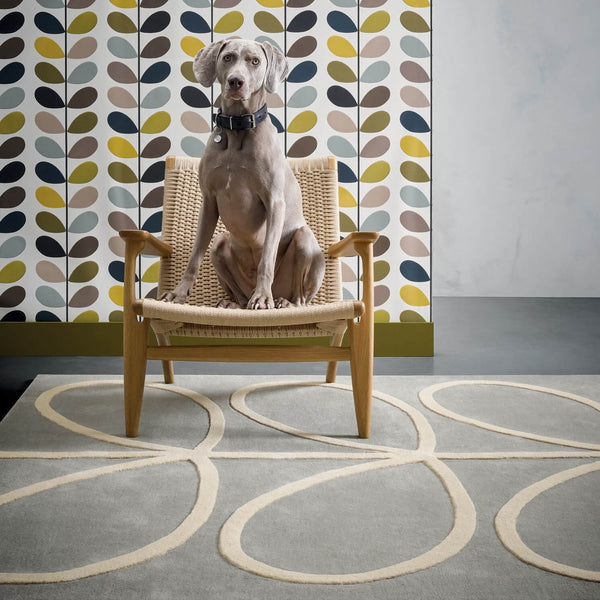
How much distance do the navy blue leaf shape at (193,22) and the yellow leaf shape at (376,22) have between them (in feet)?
2.45

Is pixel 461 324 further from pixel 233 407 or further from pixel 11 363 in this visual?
pixel 11 363

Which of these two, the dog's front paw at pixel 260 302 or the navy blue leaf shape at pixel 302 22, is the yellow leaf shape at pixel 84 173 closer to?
the navy blue leaf shape at pixel 302 22

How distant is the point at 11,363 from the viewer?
262cm

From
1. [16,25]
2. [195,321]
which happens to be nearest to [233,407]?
[195,321]

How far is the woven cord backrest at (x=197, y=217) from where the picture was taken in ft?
7.12

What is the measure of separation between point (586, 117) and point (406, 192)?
107 inches

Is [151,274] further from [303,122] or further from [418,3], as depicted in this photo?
[418,3]

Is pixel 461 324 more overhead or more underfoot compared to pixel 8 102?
more underfoot

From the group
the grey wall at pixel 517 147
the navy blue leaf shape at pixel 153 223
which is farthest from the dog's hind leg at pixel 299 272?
the grey wall at pixel 517 147

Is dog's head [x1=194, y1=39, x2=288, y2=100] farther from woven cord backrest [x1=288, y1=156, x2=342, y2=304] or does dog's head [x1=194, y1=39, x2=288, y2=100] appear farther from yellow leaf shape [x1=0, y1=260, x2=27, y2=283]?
yellow leaf shape [x1=0, y1=260, x2=27, y2=283]

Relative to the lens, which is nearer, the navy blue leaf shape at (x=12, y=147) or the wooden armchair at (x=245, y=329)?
the wooden armchair at (x=245, y=329)

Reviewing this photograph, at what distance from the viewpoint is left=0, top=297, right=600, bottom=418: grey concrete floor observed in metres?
2.52

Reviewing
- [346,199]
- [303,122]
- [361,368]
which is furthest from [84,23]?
[361,368]

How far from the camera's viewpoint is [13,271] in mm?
2846
